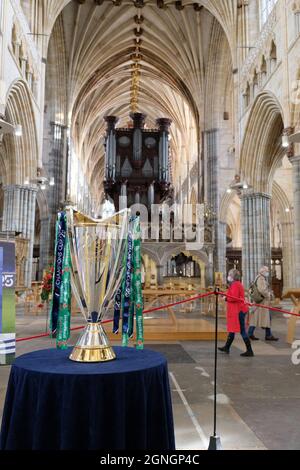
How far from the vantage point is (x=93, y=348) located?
220cm

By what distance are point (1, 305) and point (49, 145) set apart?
18838 millimetres

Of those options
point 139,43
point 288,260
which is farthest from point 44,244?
point 139,43

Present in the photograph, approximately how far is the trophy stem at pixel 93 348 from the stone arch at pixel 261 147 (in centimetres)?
1344

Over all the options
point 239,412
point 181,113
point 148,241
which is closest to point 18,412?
point 239,412

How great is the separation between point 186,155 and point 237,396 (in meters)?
31.6

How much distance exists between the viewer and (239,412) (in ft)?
11.4

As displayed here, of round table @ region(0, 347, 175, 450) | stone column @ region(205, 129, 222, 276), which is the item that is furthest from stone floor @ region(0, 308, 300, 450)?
stone column @ region(205, 129, 222, 276)

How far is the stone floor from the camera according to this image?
2.91 metres

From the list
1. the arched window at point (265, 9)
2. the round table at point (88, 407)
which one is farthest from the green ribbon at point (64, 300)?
the arched window at point (265, 9)

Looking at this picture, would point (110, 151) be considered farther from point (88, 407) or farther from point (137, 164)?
point (88, 407)

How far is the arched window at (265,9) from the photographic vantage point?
13.5 meters

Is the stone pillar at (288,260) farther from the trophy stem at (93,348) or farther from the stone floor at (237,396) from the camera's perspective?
the trophy stem at (93,348)

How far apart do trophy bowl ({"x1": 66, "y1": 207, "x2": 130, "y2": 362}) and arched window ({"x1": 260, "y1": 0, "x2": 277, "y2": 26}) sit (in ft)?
45.9

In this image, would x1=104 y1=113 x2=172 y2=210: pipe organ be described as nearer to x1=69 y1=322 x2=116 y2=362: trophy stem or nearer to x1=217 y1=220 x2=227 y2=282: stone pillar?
x1=217 y1=220 x2=227 y2=282: stone pillar
